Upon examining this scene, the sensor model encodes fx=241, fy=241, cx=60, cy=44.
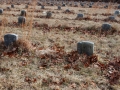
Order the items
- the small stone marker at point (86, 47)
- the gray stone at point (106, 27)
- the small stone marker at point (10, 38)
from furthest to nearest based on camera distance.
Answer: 1. the gray stone at point (106, 27)
2. the small stone marker at point (10, 38)
3. the small stone marker at point (86, 47)

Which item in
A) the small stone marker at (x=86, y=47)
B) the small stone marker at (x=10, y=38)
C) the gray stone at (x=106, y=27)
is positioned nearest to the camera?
the small stone marker at (x=86, y=47)

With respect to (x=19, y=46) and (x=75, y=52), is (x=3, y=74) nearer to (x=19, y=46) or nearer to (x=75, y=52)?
(x=19, y=46)

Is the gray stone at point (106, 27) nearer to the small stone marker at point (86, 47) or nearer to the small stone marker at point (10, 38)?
the small stone marker at point (86, 47)

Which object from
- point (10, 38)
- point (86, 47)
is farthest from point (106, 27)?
point (10, 38)

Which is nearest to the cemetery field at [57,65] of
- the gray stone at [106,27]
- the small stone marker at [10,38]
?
the small stone marker at [10,38]

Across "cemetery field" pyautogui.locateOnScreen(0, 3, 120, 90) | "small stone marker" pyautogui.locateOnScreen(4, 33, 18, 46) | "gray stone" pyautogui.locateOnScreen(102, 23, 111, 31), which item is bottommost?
"cemetery field" pyautogui.locateOnScreen(0, 3, 120, 90)

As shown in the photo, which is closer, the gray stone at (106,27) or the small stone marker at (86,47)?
the small stone marker at (86,47)

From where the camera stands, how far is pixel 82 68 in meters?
5.20

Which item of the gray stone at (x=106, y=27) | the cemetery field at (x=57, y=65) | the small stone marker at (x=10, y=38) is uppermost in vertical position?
the small stone marker at (x=10, y=38)

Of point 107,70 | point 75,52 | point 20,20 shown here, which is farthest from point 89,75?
point 20,20

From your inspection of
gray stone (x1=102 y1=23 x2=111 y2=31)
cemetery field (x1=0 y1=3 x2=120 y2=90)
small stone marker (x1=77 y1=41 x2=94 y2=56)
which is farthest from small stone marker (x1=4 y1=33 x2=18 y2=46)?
gray stone (x1=102 y1=23 x2=111 y2=31)

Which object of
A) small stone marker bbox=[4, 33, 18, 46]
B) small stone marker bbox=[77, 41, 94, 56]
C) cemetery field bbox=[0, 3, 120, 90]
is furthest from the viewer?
small stone marker bbox=[4, 33, 18, 46]

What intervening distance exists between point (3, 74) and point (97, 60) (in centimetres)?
222

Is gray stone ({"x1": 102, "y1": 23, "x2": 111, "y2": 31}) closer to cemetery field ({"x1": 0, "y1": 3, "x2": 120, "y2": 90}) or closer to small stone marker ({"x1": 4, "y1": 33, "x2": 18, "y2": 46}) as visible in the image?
cemetery field ({"x1": 0, "y1": 3, "x2": 120, "y2": 90})
